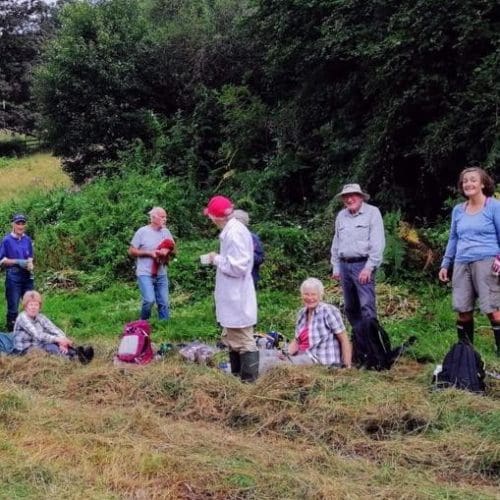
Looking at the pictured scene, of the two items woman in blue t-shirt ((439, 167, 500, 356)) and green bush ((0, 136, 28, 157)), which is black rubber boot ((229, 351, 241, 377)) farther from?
green bush ((0, 136, 28, 157))

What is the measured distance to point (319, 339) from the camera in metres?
5.84

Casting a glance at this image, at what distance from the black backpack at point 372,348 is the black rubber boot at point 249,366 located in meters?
0.95

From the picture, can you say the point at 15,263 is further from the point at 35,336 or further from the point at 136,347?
the point at 136,347

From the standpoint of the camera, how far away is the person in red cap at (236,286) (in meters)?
5.37

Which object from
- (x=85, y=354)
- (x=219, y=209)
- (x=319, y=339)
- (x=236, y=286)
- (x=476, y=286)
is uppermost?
(x=219, y=209)

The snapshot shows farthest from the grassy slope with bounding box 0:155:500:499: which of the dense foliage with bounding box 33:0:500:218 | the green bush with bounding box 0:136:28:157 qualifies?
the green bush with bounding box 0:136:28:157

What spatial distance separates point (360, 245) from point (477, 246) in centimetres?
106

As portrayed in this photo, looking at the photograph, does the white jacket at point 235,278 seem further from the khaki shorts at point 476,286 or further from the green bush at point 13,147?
the green bush at point 13,147

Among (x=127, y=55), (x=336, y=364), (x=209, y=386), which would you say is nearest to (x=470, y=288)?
(x=336, y=364)

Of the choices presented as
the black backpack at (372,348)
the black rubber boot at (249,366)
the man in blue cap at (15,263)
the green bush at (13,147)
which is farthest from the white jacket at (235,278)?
the green bush at (13,147)

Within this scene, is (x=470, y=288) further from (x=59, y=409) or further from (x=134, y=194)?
(x=134, y=194)

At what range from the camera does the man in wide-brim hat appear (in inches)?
239

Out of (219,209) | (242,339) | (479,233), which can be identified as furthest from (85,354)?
(479,233)

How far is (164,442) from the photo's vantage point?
4227 mm
